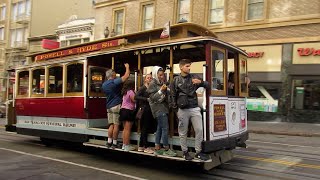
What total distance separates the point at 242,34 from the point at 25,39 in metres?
32.3

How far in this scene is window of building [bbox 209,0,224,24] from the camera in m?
26.2

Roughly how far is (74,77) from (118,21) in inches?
868

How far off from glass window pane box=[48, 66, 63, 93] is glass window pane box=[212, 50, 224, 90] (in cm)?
515

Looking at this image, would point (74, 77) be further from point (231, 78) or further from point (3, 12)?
point (3, 12)

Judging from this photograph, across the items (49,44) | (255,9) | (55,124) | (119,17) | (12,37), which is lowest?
(55,124)

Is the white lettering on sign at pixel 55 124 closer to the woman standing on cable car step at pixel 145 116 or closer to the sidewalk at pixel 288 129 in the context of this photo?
the woman standing on cable car step at pixel 145 116

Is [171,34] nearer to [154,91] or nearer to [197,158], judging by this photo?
[154,91]

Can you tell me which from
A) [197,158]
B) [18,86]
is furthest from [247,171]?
[18,86]

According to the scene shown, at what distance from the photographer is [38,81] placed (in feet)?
41.6

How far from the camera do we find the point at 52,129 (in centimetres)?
1204

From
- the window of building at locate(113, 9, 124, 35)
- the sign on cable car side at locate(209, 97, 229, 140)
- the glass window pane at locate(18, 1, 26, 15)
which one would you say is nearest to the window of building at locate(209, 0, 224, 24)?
the window of building at locate(113, 9, 124, 35)

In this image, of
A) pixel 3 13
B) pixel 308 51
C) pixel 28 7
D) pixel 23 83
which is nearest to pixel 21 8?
pixel 28 7

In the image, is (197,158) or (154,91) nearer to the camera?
(197,158)

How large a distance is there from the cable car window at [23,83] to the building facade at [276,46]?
577 inches
